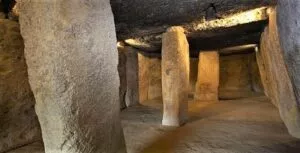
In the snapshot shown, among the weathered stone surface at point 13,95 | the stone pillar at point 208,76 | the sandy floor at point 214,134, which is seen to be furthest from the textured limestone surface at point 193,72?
the weathered stone surface at point 13,95

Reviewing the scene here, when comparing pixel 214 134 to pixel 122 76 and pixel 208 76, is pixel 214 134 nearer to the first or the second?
pixel 122 76

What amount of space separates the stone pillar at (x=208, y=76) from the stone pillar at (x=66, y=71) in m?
6.57

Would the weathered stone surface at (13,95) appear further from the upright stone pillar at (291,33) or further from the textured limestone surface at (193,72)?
the textured limestone surface at (193,72)

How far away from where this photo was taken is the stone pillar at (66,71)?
187cm

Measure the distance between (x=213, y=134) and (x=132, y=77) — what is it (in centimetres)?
419

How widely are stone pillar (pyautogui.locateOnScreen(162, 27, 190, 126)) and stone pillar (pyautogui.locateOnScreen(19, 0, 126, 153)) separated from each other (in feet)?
9.11

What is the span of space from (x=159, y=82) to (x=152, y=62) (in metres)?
1.01

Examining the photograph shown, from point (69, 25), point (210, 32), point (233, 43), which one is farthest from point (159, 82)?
point (69, 25)

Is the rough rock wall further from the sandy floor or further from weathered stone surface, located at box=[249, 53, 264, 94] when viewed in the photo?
the sandy floor

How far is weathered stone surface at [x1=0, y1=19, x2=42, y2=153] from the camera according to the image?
11.4 feet

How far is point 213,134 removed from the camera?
4086 millimetres

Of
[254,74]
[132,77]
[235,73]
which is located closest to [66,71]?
[132,77]

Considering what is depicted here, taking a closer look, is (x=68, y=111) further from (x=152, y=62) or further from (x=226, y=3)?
(x=152, y=62)

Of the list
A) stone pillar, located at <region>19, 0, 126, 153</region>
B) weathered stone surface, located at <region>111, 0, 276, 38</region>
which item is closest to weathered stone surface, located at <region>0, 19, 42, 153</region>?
weathered stone surface, located at <region>111, 0, 276, 38</region>
